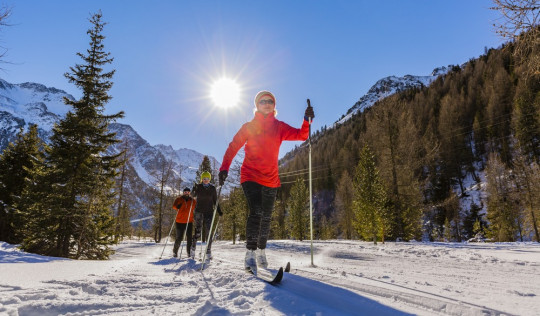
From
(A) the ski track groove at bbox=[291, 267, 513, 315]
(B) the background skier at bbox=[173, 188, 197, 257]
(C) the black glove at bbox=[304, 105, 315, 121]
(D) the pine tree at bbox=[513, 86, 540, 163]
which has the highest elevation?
(D) the pine tree at bbox=[513, 86, 540, 163]

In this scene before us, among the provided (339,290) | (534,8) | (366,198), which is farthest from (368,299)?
(366,198)

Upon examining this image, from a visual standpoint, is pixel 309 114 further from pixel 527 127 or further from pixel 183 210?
pixel 527 127

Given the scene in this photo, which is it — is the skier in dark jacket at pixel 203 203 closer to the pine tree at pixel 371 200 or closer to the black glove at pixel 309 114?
the black glove at pixel 309 114

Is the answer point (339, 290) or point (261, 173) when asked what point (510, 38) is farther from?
point (339, 290)

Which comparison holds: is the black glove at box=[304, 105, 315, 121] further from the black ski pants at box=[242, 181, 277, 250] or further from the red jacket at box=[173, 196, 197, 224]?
the red jacket at box=[173, 196, 197, 224]

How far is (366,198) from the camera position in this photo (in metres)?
16.8

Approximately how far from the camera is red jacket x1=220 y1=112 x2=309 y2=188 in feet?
11.5

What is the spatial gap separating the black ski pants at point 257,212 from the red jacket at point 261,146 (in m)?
0.09

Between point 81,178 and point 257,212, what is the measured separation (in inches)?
504

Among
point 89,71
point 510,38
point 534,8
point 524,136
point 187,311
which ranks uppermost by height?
point 524,136

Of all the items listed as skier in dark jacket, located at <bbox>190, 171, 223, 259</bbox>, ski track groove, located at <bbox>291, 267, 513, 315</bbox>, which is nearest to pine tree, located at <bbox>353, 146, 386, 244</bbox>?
skier in dark jacket, located at <bbox>190, 171, 223, 259</bbox>

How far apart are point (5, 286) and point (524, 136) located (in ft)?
207

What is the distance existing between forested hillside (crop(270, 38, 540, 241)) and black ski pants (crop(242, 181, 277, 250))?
5232 millimetres

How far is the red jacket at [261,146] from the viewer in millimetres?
3490
